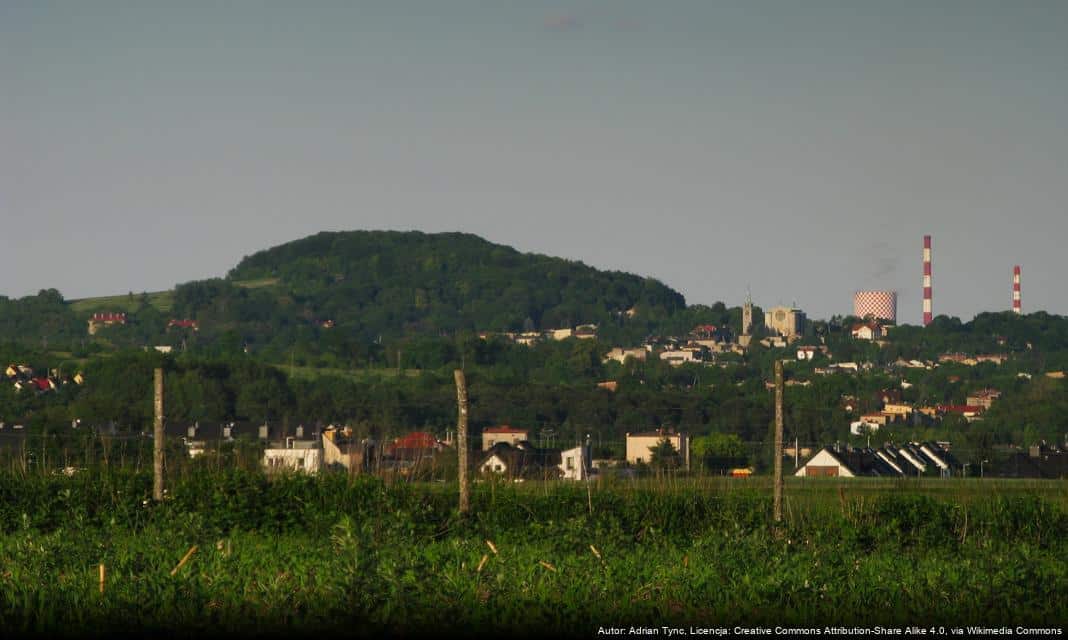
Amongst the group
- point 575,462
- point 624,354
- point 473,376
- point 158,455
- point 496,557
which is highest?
point 624,354

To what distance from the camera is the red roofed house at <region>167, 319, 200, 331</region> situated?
169 metres

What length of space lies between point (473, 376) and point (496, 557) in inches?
2892

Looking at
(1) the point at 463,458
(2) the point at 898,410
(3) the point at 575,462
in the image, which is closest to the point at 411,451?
(1) the point at 463,458

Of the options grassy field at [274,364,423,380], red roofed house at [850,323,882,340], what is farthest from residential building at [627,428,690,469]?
red roofed house at [850,323,882,340]

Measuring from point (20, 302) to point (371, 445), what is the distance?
7119 inches

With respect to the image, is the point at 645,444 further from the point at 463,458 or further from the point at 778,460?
the point at 463,458

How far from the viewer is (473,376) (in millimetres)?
83625

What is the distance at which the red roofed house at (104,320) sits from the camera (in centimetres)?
16888

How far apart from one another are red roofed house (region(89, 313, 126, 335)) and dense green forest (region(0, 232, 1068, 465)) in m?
1.21

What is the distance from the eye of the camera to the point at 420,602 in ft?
29.6

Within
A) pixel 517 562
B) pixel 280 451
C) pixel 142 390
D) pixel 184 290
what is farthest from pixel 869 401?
pixel 184 290

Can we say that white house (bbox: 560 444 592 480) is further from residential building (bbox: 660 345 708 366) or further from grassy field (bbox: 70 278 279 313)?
grassy field (bbox: 70 278 279 313)

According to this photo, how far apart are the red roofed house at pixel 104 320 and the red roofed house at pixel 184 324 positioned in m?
6.11

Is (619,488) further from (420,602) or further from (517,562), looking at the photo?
(420,602)
